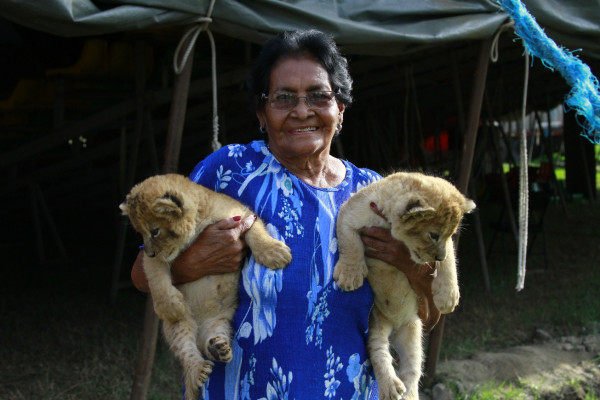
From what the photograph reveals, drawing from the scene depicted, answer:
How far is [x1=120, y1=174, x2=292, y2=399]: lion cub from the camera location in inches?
92.1

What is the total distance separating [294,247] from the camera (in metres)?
2.31

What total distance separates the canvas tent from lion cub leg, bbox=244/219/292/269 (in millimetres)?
1571

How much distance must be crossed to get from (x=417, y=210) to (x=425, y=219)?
0.30 ft

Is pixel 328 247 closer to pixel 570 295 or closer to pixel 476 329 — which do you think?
pixel 476 329

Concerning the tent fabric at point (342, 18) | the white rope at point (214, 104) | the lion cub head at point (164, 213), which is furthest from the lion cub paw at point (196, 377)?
the tent fabric at point (342, 18)

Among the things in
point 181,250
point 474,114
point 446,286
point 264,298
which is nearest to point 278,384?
point 264,298

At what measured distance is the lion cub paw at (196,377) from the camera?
7.36 ft

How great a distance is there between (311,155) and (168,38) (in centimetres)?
407

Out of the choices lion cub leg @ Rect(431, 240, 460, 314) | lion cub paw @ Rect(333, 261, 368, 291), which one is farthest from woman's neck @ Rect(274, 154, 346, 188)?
lion cub leg @ Rect(431, 240, 460, 314)

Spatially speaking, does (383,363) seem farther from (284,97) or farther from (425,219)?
(284,97)

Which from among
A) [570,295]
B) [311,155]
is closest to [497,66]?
[570,295]

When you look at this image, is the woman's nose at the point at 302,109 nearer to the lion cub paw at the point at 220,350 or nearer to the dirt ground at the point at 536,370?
the lion cub paw at the point at 220,350

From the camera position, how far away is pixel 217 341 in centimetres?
222

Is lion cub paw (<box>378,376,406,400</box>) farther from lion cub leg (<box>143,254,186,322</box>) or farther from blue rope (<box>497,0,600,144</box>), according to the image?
blue rope (<box>497,0,600,144</box>)
